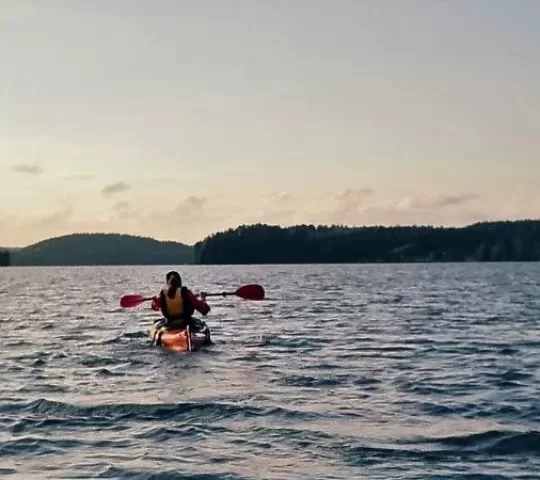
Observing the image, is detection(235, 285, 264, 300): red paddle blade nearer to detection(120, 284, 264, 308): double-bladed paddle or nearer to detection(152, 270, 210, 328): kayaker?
detection(120, 284, 264, 308): double-bladed paddle

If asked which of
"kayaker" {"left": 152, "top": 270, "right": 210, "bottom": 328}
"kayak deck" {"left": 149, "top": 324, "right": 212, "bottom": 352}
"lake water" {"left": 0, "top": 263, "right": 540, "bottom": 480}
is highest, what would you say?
"kayaker" {"left": 152, "top": 270, "right": 210, "bottom": 328}

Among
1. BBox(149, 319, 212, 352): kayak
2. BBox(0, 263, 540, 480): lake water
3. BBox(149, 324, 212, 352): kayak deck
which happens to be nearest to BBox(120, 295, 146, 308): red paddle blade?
BBox(0, 263, 540, 480): lake water

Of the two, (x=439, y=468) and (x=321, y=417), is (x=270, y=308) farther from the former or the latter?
(x=439, y=468)

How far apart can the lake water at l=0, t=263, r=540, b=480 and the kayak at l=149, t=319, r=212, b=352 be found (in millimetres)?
445

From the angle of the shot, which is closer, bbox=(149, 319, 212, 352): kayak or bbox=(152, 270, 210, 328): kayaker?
bbox=(149, 319, 212, 352): kayak

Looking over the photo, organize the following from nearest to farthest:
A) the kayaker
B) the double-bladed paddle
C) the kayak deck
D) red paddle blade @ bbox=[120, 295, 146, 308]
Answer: the kayak deck, the kayaker, the double-bladed paddle, red paddle blade @ bbox=[120, 295, 146, 308]

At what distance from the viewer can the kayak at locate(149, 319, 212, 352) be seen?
25.9 meters

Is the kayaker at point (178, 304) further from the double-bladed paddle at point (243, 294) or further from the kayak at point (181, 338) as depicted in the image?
the double-bladed paddle at point (243, 294)

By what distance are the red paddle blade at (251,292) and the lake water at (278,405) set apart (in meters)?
1.33

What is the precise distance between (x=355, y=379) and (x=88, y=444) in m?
7.66

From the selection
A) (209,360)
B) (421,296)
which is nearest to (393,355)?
(209,360)

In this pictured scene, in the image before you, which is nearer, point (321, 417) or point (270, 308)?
point (321, 417)

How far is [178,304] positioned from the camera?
88.7 feet

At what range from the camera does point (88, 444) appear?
13.9 m
